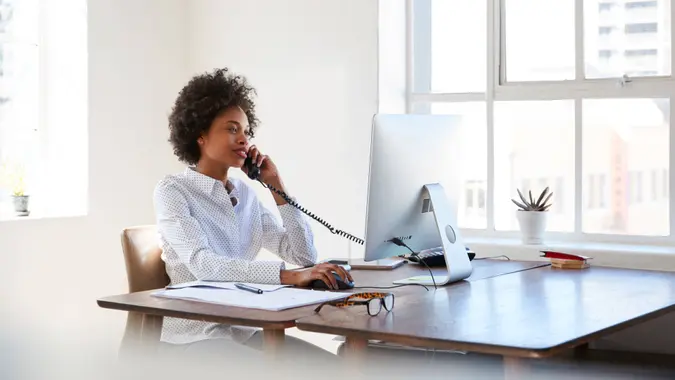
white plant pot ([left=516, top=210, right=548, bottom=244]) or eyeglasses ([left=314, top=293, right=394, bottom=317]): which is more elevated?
white plant pot ([left=516, top=210, right=548, bottom=244])

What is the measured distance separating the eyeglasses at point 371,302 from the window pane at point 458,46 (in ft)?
6.46

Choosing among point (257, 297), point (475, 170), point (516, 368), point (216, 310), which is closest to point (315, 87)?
point (475, 170)

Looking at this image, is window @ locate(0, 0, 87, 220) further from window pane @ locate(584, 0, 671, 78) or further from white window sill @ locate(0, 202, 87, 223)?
window pane @ locate(584, 0, 671, 78)

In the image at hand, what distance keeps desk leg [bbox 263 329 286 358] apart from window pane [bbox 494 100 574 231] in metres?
2.03

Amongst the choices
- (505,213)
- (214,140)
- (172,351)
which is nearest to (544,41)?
(505,213)

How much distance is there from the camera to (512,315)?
7.01 feet

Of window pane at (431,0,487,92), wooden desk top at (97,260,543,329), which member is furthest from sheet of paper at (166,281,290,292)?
window pane at (431,0,487,92)

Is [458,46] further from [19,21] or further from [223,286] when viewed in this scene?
[223,286]

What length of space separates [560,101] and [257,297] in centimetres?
196

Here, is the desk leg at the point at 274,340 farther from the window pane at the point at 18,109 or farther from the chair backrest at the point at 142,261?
the window pane at the point at 18,109

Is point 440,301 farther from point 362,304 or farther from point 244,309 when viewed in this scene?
point 244,309

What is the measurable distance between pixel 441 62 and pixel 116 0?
1.48m

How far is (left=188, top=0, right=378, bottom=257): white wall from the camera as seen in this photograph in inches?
156

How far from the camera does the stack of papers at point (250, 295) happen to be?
2.21 m
